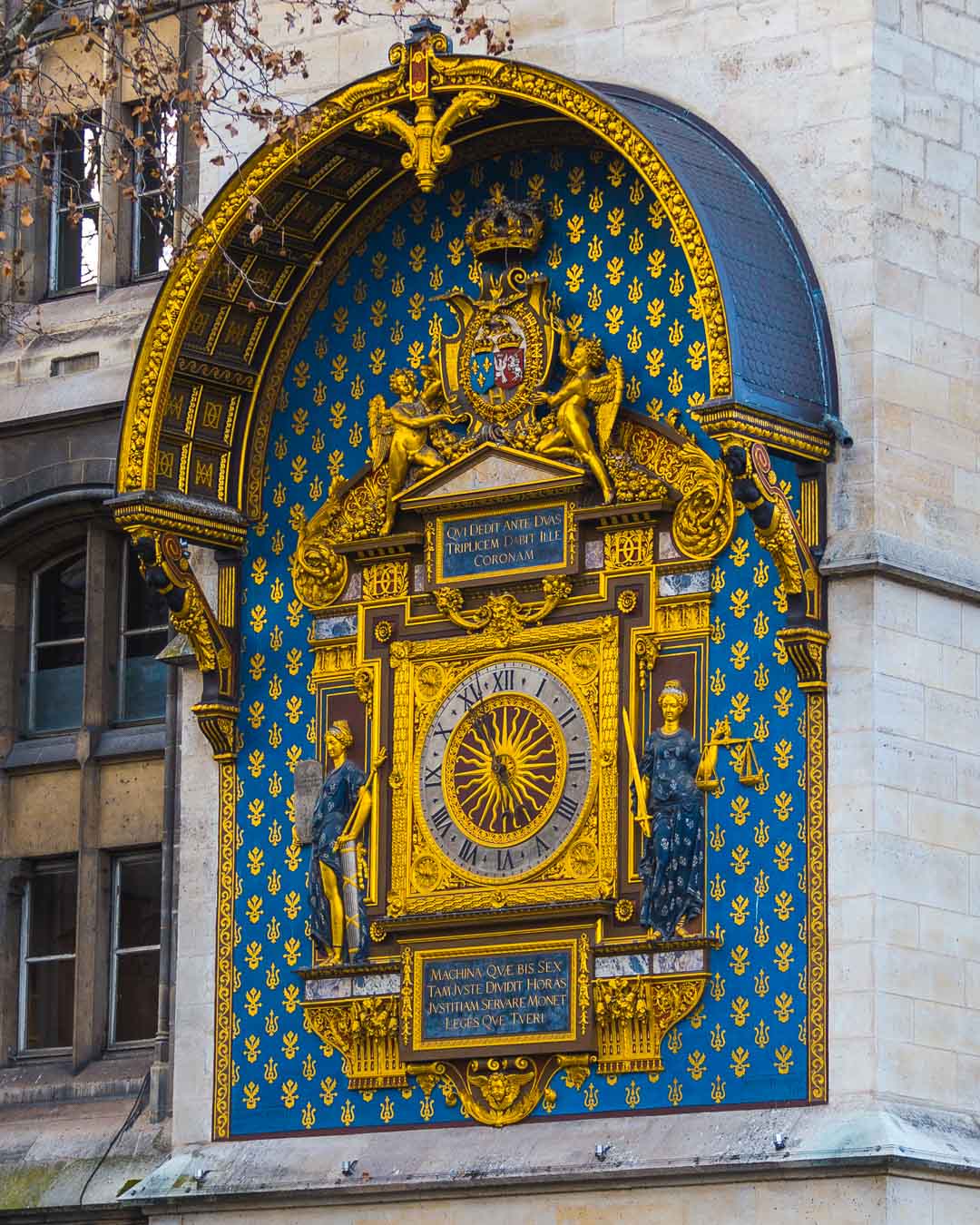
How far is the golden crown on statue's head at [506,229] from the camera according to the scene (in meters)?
23.4

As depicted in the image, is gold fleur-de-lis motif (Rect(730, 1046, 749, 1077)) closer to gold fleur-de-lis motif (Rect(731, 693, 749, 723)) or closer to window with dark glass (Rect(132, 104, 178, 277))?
gold fleur-de-lis motif (Rect(731, 693, 749, 723))

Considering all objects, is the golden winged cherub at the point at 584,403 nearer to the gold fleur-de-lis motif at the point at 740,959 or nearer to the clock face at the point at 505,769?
the clock face at the point at 505,769

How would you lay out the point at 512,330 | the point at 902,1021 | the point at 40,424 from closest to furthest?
the point at 902,1021, the point at 512,330, the point at 40,424

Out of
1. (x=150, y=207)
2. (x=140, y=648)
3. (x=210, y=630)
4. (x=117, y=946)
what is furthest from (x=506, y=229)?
(x=117, y=946)

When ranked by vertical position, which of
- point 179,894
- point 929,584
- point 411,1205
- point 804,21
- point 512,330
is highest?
point 804,21

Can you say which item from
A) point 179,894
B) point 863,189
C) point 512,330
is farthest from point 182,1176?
point 863,189

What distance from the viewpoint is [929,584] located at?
2184 centimetres

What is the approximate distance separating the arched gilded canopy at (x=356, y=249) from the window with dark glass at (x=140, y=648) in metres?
2.13

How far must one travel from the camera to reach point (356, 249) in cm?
2436

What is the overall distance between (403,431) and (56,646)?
172 inches

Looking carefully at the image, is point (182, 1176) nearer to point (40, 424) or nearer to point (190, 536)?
point (190, 536)

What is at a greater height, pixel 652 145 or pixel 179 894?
pixel 652 145

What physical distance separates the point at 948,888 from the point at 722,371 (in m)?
3.22

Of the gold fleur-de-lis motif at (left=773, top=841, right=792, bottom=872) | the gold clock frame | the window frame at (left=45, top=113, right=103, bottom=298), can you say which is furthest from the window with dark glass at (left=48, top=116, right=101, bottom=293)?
the gold fleur-de-lis motif at (left=773, top=841, right=792, bottom=872)
